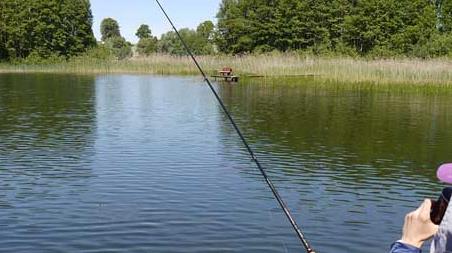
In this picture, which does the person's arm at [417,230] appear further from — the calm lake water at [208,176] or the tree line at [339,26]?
the tree line at [339,26]

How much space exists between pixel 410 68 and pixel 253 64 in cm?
1304

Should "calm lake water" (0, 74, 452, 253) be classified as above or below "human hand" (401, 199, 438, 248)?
below

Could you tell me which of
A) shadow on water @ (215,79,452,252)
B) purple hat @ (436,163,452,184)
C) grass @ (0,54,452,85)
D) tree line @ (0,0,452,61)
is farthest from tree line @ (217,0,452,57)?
purple hat @ (436,163,452,184)

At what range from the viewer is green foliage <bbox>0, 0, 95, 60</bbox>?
72188mm

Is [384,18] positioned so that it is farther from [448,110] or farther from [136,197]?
[136,197]

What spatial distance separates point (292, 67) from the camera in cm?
4172

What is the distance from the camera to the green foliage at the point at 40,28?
7219 centimetres

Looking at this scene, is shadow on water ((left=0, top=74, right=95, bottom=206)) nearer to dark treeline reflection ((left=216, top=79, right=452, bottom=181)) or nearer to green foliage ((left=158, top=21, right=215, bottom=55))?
dark treeline reflection ((left=216, top=79, right=452, bottom=181))

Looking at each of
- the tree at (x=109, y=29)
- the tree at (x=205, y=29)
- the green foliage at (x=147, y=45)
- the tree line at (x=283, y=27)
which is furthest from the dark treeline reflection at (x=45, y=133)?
the tree at (x=109, y=29)

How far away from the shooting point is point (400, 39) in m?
57.0

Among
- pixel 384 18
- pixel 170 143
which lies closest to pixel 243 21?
pixel 384 18

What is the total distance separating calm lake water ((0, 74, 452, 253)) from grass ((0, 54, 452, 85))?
9.60 meters

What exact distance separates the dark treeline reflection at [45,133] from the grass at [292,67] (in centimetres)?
1514

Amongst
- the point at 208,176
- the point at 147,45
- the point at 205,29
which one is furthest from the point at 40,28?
the point at 208,176
